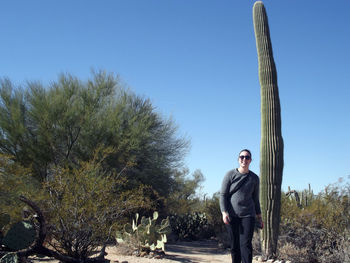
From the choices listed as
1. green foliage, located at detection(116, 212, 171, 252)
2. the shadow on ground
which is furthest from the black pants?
green foliage, located at detection(116, 212, 171, 252)

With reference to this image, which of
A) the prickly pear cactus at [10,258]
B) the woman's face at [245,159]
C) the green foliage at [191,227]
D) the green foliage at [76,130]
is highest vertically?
the green foliage at [76,130]

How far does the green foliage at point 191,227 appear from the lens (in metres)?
14.6

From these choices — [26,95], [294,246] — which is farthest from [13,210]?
[26,95]

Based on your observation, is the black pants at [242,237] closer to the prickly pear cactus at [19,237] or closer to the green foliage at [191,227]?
the prickly pear cactus at [19,237]

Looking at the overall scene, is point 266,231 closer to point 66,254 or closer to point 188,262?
point 188,262

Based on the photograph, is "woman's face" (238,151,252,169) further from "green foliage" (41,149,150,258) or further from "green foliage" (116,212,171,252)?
"green foliage" (116,212,171,252)

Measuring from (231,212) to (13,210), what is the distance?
4.72 meters

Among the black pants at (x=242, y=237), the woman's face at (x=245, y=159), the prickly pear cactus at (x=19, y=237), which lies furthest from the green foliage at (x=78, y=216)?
the woman's face at (x=245, y=159)

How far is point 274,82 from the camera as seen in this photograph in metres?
10.7

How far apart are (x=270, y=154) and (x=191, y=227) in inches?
225

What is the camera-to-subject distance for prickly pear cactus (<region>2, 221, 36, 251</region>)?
21.3ft

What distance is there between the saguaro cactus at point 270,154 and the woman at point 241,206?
4.16 m

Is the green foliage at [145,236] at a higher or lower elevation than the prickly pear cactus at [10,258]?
higher

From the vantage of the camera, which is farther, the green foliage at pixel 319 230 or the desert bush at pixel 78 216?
the green foliage at pixel 319 230
